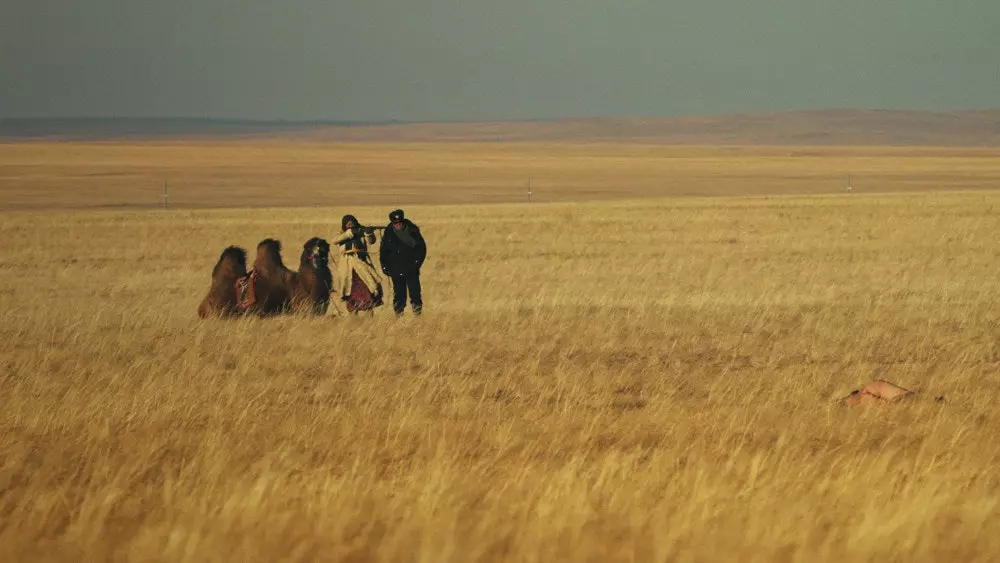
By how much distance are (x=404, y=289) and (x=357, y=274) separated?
67 cm

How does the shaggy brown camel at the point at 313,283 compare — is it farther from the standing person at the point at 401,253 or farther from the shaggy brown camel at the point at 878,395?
the shaggy brown camel at the point at 878,395

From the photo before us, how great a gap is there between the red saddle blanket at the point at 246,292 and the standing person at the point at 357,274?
93cm

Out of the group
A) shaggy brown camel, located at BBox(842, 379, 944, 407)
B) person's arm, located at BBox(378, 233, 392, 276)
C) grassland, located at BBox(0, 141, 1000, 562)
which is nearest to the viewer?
grassland, located at BBox(0, 141, 1000, 562)

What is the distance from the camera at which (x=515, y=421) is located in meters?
10.1

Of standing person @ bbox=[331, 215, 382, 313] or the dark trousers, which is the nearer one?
standing person @ bbox=[331, 215, 382, 313]

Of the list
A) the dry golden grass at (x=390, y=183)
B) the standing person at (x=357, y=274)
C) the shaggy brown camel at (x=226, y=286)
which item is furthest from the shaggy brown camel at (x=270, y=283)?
the dry golden grass at (x=390, y=183)

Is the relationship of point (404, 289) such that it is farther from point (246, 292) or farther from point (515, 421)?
point (515, 421)

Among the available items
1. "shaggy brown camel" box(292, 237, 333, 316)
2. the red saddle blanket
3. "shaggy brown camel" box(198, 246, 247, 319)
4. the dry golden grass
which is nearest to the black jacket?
"shaggy brown camel" box(292, 237, 333, 316)

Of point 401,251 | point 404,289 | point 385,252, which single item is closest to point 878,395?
point 401,251

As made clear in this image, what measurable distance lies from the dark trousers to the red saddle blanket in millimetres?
1487

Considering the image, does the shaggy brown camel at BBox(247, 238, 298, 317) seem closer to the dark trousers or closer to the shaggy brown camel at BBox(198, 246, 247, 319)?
the shaggy brown camel at BBox(198, 246, 247, 319)

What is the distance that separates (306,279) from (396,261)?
956mm

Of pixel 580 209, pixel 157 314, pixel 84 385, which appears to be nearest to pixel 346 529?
pixel 84 385

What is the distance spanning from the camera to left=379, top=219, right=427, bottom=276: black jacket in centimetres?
1625
